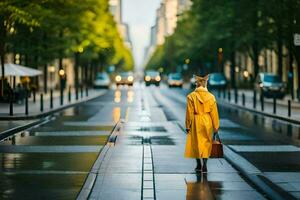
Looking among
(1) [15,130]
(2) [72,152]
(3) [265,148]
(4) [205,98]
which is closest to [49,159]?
(2) [72,152]

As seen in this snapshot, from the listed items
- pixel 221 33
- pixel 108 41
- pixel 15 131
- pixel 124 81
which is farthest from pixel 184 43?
pixel 15 131

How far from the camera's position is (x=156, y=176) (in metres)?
12.7

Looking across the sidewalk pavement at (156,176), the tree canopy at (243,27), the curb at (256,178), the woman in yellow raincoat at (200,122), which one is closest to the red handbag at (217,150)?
the woman in yellow raincoat at (200,122)

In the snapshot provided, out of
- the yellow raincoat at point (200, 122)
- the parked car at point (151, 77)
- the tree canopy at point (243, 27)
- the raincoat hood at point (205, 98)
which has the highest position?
the tree canopy at point (243, 27)

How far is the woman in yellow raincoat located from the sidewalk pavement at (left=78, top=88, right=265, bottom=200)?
1.41 ft

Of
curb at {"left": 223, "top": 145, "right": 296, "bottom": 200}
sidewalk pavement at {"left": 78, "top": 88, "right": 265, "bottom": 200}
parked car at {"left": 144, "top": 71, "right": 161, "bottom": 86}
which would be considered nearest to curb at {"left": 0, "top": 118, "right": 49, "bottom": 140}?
sidewalk pavement at {"left": 78, "top": 88, "right": 265, "bottom": 200}

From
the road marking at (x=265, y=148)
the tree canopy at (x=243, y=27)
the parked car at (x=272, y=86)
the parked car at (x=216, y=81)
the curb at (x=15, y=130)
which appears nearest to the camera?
Answer: the road marking at (x=265, y=148)

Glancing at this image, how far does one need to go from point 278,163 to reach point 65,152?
5094 millimetres

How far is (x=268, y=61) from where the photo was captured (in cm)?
8906

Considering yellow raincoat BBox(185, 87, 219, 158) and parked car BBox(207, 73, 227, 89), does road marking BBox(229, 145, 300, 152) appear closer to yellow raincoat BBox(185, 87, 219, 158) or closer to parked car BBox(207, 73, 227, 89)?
yellow raincoat BBox(185, 87, 219, 158)

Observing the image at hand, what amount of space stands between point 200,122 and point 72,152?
4921 millimetres

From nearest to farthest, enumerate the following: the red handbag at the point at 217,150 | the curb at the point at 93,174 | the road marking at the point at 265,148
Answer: the curb at the point at 93,174
the red handbag at the point at 217,150
the road marking at the point at 265,148

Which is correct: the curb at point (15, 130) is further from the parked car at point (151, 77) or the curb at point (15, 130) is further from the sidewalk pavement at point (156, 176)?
the parked car at point (151, 77)

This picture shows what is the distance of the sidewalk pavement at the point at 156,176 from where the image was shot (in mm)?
10734
